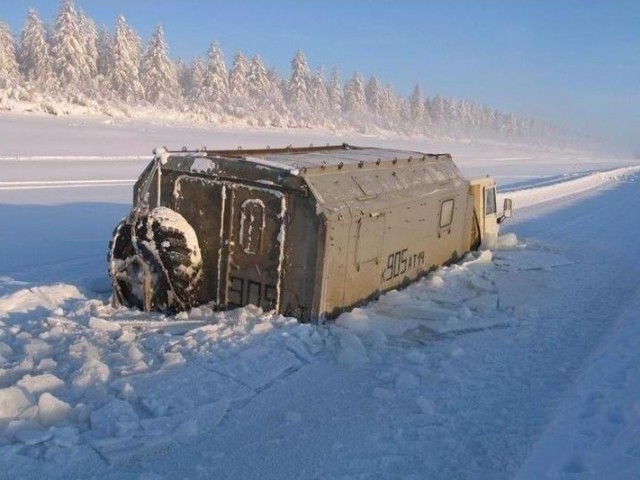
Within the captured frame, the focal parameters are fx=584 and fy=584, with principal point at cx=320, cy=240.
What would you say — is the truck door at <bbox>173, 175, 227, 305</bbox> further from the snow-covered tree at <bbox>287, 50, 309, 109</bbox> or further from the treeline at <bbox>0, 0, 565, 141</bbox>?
the snow-covered tree at <bbox>287, 50, 309, 109</bbox>

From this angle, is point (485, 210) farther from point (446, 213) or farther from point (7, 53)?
point (7, 53)

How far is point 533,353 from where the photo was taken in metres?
6.61

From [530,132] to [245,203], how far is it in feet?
508

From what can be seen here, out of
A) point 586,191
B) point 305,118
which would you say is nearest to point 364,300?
point 586,191

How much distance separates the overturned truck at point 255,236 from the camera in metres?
6.56

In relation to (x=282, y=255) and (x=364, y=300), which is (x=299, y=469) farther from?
(x=364, y=300)

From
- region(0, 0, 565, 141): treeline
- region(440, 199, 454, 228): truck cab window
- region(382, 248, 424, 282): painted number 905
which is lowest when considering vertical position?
region(382, 248, 424, 282): painted number 905

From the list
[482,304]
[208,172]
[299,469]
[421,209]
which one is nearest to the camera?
[299,469]

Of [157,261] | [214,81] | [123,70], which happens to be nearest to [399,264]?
[157,261]

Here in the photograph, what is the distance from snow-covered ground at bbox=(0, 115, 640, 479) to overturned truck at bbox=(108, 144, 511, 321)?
0.89ft

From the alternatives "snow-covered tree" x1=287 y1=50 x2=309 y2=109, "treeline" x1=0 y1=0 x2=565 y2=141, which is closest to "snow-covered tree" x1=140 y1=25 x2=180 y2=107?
"treeline" x1=0 y1=0 x2=565 y2=141

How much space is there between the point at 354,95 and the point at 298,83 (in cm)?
1240

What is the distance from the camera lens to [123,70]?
55.6 meters

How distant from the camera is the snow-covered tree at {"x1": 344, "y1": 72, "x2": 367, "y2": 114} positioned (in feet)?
288
